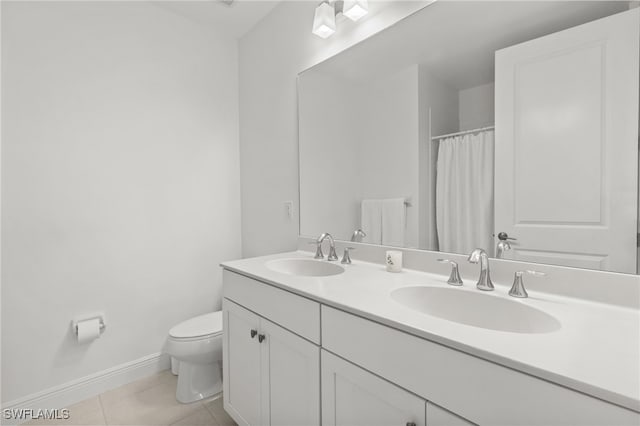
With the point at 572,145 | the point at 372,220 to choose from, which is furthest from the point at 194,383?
the point at 572,145

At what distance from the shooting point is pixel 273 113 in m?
2.05

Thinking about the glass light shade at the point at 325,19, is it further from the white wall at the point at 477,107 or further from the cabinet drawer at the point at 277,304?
the cabinet drawer at the point at 277,304

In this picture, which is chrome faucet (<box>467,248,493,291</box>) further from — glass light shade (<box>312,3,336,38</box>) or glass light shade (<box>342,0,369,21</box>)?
glass light shade (<box>312,3,336,38</box>)

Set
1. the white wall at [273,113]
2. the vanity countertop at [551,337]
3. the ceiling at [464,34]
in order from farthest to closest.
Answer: the white wall at [273,113], the ceiling at [464,34], the vanity countertop at [551,337]

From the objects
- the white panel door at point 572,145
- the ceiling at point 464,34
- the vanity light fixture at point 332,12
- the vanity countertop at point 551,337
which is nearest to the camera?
the vanity countertop at point 551,337

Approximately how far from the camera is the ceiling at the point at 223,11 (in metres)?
1.95

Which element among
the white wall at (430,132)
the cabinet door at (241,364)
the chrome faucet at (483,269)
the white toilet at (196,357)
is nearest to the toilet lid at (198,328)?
the white toilet at (196,357)

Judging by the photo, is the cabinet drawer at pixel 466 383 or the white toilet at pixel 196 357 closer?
the cabinet drawer at pixel 466 383

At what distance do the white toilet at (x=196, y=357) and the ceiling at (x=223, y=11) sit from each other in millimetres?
2029

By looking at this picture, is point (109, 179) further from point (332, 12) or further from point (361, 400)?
point (361, 400)

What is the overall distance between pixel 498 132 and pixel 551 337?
0.71 metres

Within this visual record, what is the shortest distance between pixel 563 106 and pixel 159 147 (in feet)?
6.89

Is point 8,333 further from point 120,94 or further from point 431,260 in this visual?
point 431,260

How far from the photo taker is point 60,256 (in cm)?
167
